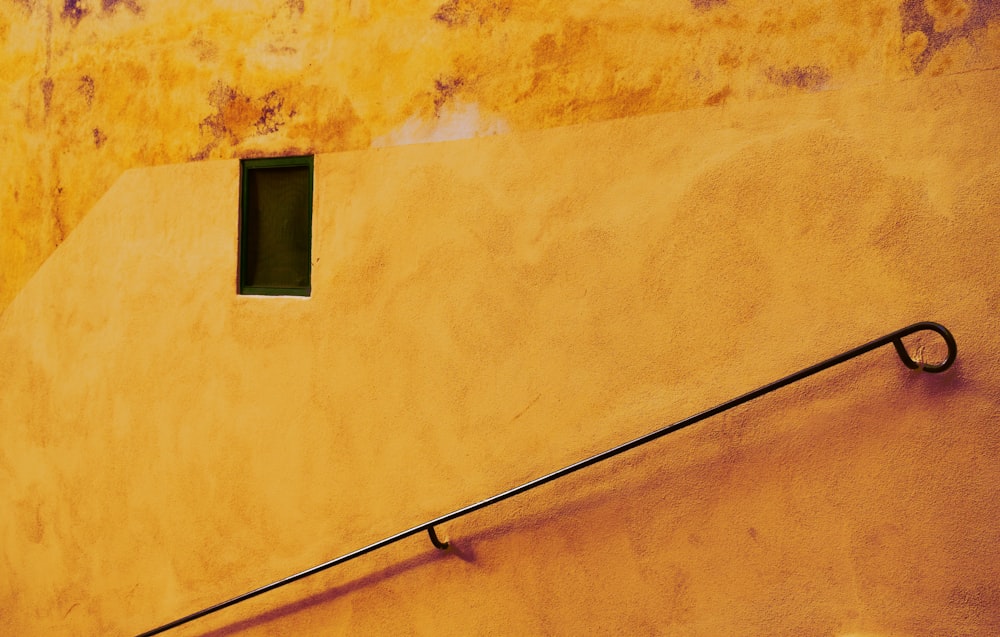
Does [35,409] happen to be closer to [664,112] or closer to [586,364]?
[586,364]

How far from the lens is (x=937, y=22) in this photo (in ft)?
8.07

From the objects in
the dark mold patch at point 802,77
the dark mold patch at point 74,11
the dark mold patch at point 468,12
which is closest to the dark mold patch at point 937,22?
the dark mold patch at point 802,77

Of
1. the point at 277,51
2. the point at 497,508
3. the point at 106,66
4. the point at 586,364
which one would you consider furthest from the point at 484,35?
the point at 106,66

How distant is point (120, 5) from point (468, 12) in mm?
2138

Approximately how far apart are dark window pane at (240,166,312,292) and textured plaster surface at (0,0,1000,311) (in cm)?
15

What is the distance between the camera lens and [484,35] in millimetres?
3197

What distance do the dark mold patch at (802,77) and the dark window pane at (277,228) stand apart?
2.07 m

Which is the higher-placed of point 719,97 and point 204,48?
point 204,48

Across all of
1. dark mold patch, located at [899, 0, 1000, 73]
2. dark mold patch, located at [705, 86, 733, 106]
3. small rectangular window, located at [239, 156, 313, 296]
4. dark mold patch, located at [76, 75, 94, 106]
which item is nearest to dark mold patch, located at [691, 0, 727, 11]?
dark mold patch, located at [705, 86, 733, 106]

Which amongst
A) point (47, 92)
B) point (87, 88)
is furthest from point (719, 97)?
point (47, 92)

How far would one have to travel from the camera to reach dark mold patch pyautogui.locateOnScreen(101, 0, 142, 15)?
4137mm

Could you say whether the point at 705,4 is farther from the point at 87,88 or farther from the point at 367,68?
the point at 87,88

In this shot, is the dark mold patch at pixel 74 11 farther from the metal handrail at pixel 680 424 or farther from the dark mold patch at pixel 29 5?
the metal handrail at pixel 680 424

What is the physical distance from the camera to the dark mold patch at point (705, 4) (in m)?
2.78
